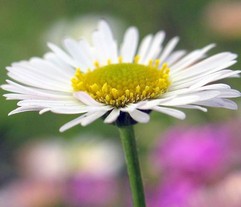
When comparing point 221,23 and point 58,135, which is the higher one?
point 221,23

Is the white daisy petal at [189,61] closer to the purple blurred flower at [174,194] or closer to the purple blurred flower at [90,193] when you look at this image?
the purple blurred flower at [174,194]

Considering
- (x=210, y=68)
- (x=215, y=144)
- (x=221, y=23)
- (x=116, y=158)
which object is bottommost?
(x=210, y=68)

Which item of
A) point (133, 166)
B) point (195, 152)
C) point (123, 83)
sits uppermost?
point (195, 152)

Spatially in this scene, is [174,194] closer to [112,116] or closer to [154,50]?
[154,50]

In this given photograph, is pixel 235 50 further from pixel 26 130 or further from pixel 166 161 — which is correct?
pixel 166 161

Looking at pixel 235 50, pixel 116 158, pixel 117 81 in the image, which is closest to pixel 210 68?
pixel 117 81

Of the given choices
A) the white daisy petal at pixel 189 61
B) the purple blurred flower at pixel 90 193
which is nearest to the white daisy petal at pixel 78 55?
the white daisy petal at pixel 189 61

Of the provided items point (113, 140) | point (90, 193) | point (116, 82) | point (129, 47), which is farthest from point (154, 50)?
point (113, 140)
